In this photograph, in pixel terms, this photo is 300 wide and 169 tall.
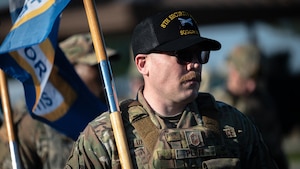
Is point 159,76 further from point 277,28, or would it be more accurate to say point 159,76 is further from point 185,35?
point 277,28

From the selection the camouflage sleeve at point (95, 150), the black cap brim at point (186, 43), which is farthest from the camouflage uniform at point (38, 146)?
the black cap brim at point (186, 43)

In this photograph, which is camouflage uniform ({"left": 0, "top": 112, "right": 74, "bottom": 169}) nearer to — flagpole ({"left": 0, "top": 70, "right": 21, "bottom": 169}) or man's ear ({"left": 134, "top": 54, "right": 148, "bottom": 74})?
flagpole ({"left": 0, "top": 70, "right": 21, "bottom": 169})

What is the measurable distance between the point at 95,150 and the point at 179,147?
0.46m

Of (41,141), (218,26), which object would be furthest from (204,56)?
(218,26)

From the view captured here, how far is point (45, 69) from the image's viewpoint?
6695mm

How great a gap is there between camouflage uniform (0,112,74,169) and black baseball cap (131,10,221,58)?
2277mm

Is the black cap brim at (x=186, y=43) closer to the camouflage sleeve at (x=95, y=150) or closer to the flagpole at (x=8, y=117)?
the camouflage sleeve at (x=95, y=150)

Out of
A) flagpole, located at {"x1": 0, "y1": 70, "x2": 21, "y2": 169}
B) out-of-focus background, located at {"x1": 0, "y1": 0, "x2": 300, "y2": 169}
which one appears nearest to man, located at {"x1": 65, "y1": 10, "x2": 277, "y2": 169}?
flagpole, located at {"x1": 0, "y1": 70, "x2": 21, "y2": 169}

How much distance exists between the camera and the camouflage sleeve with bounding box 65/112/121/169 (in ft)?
17.2

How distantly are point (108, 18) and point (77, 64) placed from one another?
1127cm

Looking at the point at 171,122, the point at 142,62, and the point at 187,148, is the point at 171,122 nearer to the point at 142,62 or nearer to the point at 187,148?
the point at 187,148

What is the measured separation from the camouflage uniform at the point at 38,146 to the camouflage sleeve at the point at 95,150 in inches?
85.3

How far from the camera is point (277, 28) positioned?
76.6ft

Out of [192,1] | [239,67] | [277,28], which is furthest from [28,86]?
[277,28]
